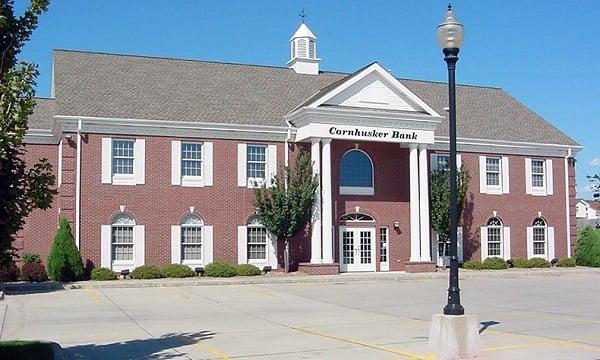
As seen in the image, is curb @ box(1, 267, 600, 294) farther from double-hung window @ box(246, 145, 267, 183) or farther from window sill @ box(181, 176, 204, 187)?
double-hung window @ box(246, 145, 267, 183)

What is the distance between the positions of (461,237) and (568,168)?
321 inches

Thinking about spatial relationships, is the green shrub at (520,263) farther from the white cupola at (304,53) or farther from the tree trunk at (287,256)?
the white cupola at (304,53)

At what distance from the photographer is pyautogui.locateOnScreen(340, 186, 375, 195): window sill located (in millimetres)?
34344

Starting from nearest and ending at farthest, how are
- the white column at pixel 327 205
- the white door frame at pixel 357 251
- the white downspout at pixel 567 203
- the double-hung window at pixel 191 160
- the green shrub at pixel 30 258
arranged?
the green shrub at pixel 30 258, the double-hung window at pixel 191 160, the white column at pixel 327 205, the white door frame at pixel 357 251, the white downspout at pixel 567 203

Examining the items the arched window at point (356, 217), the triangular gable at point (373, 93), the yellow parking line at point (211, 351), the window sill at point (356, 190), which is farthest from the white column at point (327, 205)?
the yellow parking line at point (211, 351)

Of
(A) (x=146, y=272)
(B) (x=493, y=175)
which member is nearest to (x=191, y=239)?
(A) (x=146, y=272)

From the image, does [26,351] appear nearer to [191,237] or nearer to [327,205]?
[191,237]

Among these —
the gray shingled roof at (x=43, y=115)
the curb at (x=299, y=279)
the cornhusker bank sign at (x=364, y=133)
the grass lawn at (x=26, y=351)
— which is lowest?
the curb at (x=299, y=279)

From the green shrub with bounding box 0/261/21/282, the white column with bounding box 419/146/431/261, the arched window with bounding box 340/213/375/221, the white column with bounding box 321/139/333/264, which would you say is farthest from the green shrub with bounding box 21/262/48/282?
the white column with bounding box 419/146/431/261

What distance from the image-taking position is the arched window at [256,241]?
32562mm

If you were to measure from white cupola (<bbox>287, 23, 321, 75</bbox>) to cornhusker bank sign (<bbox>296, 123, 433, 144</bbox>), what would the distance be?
8.15 m

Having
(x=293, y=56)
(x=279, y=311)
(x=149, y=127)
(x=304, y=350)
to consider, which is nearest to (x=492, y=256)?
(x=293, y=56)

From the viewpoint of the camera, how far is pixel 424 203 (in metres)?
34.1

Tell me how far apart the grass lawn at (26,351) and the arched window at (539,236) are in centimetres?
3214
